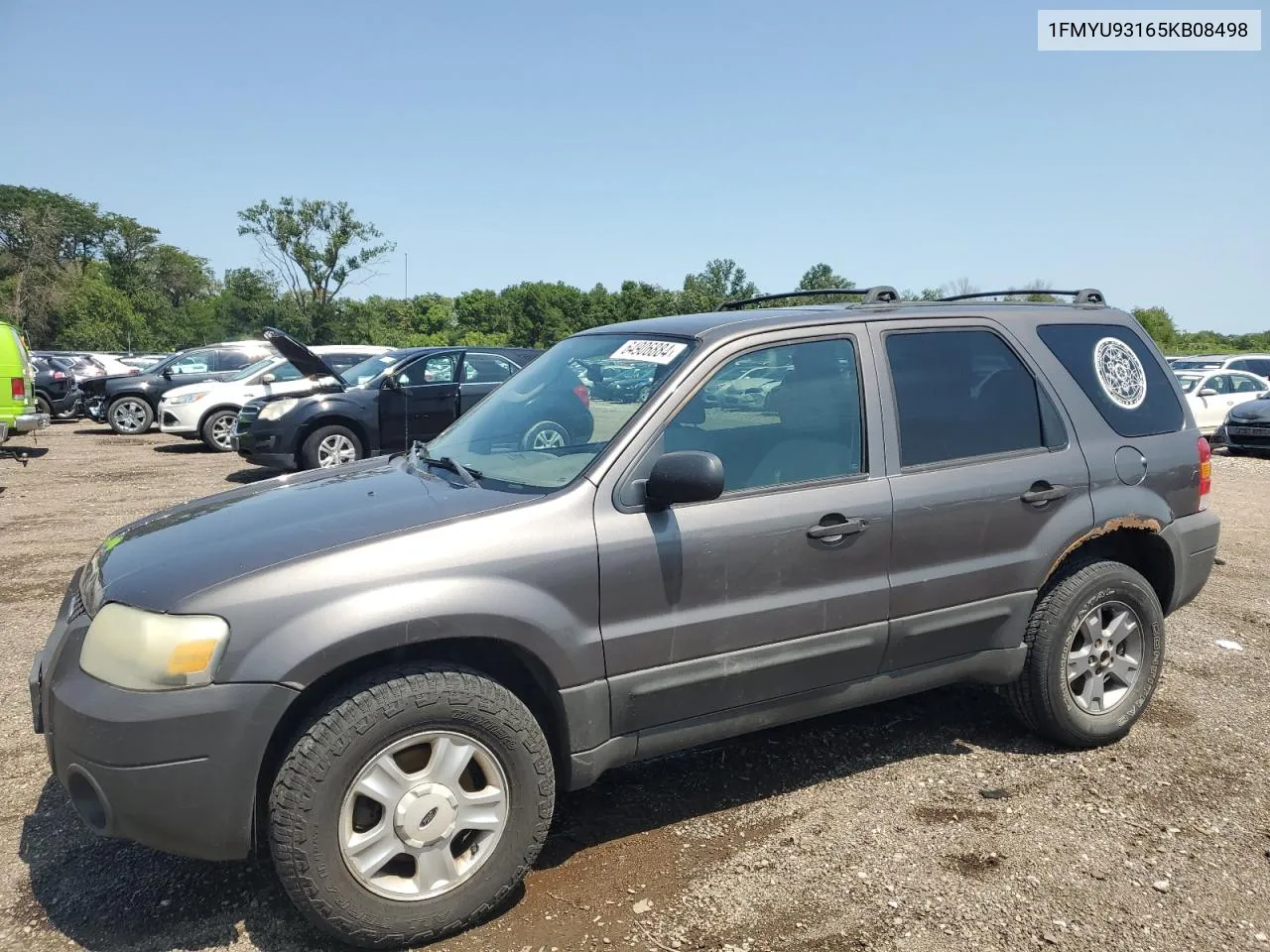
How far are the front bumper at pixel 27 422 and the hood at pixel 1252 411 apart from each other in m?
19.0

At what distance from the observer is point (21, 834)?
3.24 meters

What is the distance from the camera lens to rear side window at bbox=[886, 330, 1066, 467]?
356cm

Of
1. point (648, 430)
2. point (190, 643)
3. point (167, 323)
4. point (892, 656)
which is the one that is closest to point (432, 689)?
point (190, 643)

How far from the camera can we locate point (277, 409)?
11.4m

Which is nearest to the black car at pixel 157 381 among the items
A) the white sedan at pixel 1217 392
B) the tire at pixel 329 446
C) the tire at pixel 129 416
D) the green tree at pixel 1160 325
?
the tire at pixel 129 416

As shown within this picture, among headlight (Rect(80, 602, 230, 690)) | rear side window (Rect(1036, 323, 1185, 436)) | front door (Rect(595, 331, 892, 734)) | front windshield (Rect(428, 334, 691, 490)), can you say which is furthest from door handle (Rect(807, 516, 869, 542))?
headlight (Rect(80, 602, 230, 690))

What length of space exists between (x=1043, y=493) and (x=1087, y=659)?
79cm

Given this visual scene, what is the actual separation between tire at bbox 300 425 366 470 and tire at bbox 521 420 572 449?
8238mm

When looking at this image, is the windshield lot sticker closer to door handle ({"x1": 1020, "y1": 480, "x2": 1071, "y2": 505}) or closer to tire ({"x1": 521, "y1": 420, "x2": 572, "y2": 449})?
tire ({"x1": 521, "y1": 420, "x2": 572, "y2": 449})

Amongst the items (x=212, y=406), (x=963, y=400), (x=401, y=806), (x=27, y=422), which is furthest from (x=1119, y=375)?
(x=212, y=406)

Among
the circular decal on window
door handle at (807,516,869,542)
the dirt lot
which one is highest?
the circular decal on window

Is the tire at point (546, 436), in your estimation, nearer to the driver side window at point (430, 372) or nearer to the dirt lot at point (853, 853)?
the dirt lot at point (853, 853)

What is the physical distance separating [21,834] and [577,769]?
206 centimetres

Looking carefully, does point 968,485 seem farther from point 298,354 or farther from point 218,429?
point 218,429
